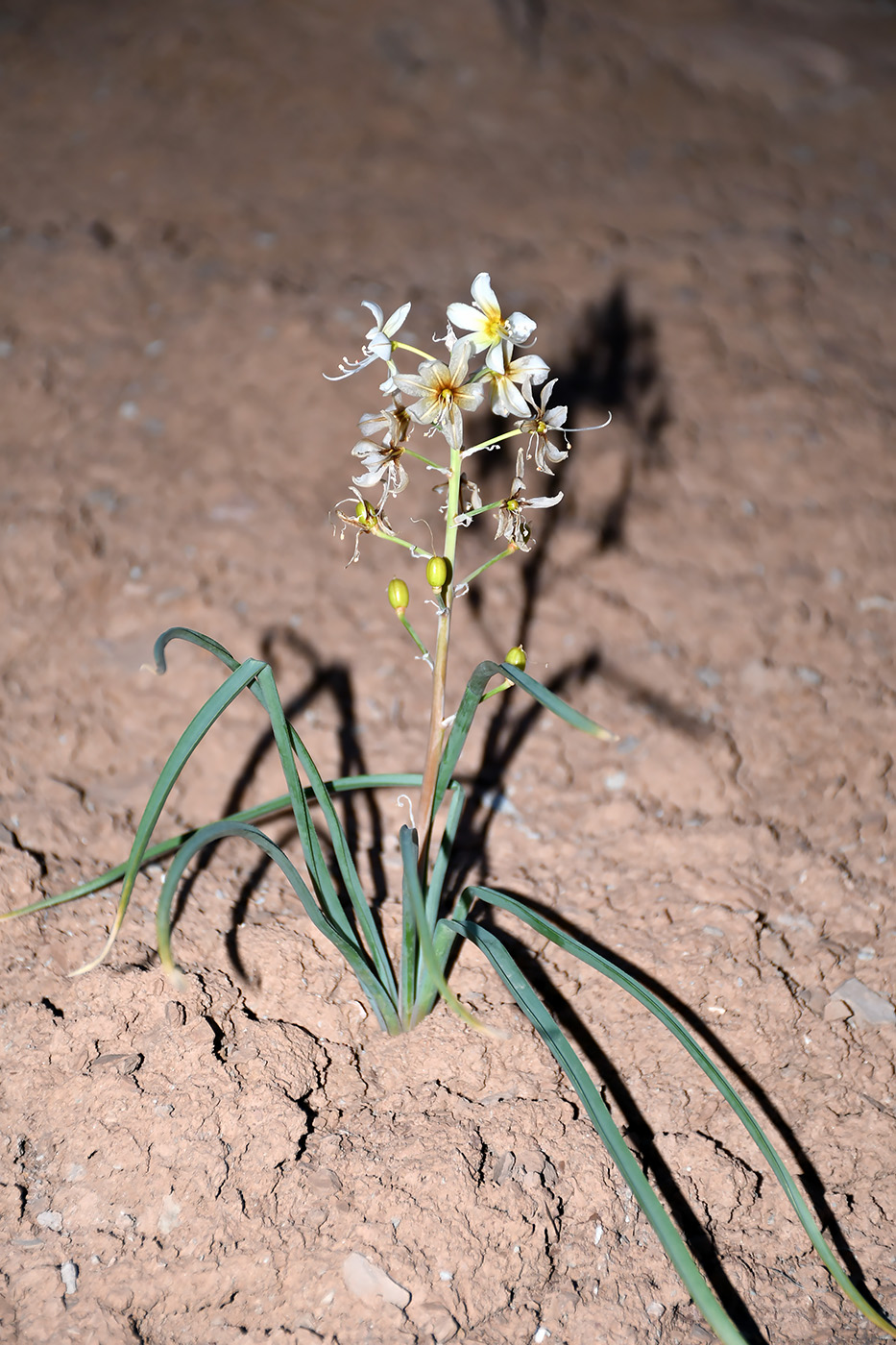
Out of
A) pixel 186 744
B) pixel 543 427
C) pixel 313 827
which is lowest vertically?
pixel 313 827

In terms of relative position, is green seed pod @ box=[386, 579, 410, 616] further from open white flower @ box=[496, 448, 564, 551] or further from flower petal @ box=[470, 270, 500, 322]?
flower petal @ box=[470, 270, 500, 322]

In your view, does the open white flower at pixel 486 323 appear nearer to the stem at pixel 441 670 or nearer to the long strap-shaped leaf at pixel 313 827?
the stem at pixel 441 670

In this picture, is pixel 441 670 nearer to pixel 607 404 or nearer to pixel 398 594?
pixel 398 594

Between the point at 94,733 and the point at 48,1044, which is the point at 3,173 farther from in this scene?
the point at 48,1044

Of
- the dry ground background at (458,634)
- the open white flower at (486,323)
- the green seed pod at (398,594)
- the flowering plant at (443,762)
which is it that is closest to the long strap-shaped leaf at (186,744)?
the flowering plant at (443,762)

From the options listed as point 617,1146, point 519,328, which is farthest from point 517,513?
point 617,1146

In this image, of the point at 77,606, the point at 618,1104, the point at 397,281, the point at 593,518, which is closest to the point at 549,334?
the point at 397,281
